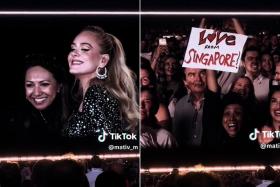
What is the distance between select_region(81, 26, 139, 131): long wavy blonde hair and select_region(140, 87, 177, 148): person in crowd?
6 centimetres

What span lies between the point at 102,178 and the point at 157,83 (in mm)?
1871

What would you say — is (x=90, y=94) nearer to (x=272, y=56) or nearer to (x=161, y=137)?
(x=161, y=137)

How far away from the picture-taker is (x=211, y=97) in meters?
4.51

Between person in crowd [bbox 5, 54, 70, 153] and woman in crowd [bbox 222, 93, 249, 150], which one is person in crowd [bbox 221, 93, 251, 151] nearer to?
woman in crowd [bbox 222, 93, 249, 150]

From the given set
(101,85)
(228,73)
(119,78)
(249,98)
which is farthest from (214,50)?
(101,85)

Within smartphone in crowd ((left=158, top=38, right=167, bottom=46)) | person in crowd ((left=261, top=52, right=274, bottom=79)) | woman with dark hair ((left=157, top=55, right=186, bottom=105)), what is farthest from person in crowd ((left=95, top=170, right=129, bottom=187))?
person in crowd ((left=261, top=52, right=274, bottom=79))

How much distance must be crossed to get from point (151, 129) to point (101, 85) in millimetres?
494

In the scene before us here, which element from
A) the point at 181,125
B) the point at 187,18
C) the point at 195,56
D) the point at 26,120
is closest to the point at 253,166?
the point at 181,125

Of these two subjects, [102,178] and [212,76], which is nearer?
[102,178]

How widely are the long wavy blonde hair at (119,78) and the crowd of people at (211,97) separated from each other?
0.07m

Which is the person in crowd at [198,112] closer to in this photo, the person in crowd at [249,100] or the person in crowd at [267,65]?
the person in crowd at [249,100]

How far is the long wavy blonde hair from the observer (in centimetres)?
446

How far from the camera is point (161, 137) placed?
4.47 m
